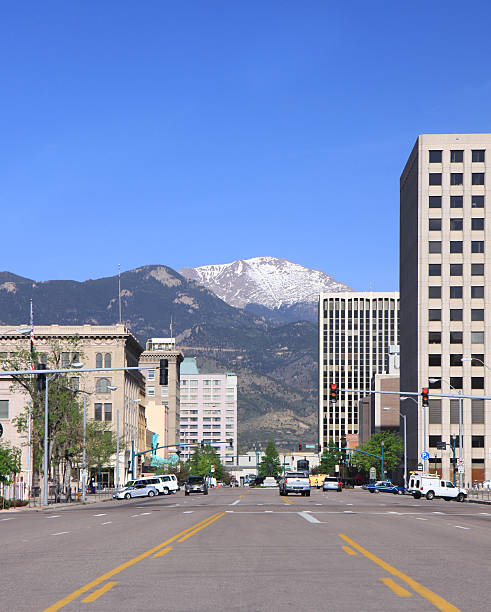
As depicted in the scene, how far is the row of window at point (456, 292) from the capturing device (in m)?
136

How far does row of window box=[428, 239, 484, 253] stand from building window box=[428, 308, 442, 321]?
8435 millimetres

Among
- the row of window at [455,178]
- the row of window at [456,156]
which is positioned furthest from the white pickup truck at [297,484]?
the row of window at [456,156]

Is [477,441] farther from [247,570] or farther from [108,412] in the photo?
[247,570]

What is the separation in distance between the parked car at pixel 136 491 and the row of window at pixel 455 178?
223 feet

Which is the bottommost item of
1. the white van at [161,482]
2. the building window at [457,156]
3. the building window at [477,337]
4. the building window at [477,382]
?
the white van at [161,482]

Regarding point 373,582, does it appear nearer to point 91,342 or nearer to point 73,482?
point 73,482

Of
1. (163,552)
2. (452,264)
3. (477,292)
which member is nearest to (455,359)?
(477,292)

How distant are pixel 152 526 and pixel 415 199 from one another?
116m

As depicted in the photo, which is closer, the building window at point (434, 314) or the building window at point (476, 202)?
the building window at point (476, 202)

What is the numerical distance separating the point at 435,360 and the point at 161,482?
2156 inches

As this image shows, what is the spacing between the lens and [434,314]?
137 meters

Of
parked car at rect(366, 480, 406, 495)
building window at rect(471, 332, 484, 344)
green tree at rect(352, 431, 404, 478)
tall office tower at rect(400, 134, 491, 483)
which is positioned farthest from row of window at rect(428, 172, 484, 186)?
parked car at rect(366, 480, 406, 495)

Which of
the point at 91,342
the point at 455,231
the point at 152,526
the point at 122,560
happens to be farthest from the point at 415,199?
the point at 122,560

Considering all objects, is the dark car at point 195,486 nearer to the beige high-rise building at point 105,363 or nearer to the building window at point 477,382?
the beige high-rise building at point 105,363
